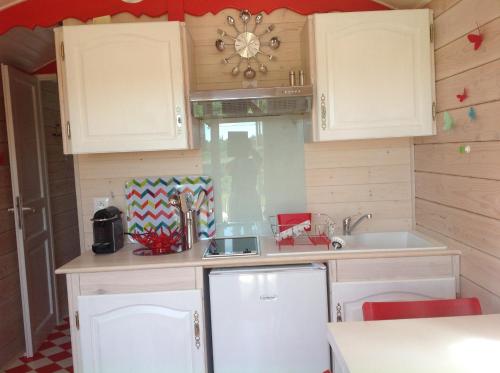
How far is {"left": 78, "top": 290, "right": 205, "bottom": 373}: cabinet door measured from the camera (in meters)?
2.03

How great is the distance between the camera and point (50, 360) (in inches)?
112

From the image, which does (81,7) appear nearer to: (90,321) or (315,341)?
(90,321)

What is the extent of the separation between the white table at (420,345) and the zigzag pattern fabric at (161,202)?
1.35 metres

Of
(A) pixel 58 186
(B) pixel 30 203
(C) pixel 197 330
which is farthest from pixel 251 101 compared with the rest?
(A) pixel 58 186

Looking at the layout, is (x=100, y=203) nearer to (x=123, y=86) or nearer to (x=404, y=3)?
Result: (x=123, y=86)

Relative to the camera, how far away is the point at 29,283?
9.46ft

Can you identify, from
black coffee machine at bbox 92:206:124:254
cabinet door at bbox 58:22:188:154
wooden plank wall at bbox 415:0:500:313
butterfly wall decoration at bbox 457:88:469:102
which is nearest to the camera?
wooden plank wall at bbox 415:0:500:313

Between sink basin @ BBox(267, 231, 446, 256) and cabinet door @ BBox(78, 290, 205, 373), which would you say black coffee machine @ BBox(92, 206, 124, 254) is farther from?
sink basin @ BBox(267, 231, 446, 256)

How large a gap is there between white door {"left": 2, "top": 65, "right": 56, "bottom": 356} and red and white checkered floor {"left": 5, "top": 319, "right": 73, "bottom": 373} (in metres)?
0.06

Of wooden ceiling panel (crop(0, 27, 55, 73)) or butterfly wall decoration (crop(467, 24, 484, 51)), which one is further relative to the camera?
wooden ceiling panel (crop(0, 27, 55, 73))

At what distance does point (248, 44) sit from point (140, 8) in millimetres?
617

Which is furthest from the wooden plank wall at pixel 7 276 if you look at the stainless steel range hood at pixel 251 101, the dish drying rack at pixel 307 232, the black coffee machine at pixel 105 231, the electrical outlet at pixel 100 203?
the dish drying rack at pixel 307 232

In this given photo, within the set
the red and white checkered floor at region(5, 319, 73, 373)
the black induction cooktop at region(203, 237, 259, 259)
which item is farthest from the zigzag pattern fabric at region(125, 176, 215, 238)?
the red and white checkered floor at region(5, 319, 73, 373)

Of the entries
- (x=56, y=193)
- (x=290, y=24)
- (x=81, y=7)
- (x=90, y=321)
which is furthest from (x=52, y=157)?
(x=290, y=24)
